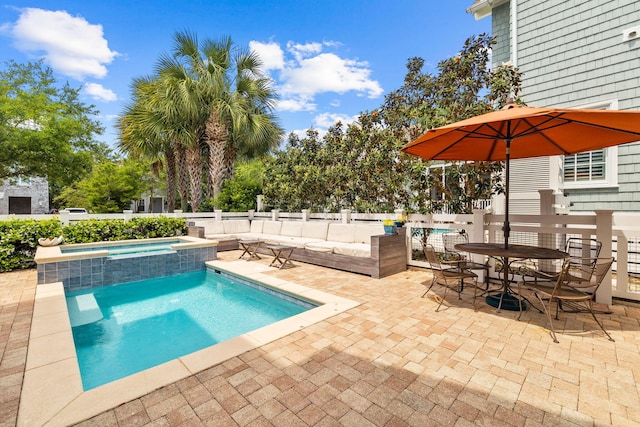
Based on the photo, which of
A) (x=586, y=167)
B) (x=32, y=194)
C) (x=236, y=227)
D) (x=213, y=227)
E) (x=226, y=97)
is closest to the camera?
(x=586, y=167)

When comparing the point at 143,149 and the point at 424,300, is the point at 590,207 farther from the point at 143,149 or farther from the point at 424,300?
the point at 143,149

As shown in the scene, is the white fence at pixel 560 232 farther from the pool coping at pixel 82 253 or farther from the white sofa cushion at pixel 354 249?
the pool coping at pixel 82 253

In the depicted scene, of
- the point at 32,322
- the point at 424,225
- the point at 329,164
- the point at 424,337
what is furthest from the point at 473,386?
the point at 329,164

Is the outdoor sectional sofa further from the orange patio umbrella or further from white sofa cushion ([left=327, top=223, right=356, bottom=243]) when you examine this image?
the orange patio umbrella

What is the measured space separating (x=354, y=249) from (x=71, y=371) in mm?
4633

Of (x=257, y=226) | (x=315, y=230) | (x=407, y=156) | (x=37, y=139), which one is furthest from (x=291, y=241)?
(x=37, y=139)

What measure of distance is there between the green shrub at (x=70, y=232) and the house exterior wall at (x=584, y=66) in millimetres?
10367

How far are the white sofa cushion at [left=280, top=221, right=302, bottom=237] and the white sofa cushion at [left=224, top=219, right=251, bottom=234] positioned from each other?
1.97 m

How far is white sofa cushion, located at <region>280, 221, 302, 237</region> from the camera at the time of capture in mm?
8570

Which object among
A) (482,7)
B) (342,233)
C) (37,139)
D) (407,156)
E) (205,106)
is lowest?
(342,233)

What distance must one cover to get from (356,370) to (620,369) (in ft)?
7.21

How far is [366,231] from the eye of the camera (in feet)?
22.2

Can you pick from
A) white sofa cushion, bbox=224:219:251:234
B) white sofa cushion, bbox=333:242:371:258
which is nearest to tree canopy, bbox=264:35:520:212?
white sofa cushion, bbox=333:242:371:258

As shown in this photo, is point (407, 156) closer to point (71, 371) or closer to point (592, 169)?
point (592, 169)
